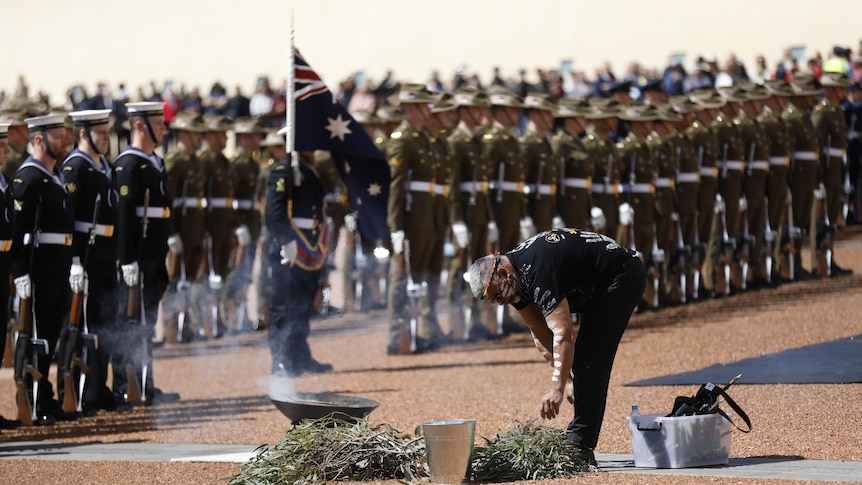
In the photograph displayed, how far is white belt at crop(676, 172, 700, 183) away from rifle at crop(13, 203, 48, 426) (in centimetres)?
866

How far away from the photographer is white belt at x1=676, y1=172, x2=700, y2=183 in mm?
17766

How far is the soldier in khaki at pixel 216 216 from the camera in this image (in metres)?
17.1

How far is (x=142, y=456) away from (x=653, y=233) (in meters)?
8.99

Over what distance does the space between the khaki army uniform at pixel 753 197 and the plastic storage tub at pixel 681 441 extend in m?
10.4

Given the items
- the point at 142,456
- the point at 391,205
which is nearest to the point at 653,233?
the point at 391,205

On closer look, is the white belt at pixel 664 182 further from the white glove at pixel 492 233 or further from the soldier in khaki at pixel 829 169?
the white glove at pixel 492 233

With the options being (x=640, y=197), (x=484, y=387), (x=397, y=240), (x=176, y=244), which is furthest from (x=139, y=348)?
(x=640, y=197)

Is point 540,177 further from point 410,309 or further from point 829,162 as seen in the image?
point 829,162

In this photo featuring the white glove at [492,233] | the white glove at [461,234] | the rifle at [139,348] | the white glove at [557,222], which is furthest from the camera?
the white glove at [557,222]

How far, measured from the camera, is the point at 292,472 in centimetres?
770

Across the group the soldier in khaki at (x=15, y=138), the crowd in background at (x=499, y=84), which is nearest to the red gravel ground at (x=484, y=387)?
the soldier in khaki at (x=15, y=138)

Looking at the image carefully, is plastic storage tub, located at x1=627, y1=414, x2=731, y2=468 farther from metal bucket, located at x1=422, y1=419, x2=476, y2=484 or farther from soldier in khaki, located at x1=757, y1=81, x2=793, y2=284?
soldier in khaki, located at x1=757, y1=81, x2=793, y2=284

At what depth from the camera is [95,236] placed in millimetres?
11688

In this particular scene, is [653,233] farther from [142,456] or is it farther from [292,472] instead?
[292,472]
